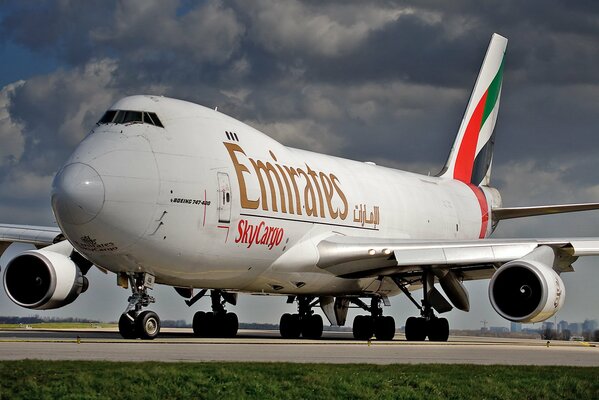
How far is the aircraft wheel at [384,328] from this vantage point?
30109 millimetres

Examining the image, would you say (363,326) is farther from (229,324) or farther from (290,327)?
(229,324)

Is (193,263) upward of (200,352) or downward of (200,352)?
upward

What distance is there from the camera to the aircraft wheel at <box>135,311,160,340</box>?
19750mm

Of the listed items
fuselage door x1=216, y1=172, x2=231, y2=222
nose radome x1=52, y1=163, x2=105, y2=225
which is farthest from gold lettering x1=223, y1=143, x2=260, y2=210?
nose radome x1=52, y1=163, x2=105, y2=225

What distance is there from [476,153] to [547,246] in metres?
15.0

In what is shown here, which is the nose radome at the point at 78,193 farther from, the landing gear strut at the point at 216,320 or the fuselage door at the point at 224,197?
the landing gear strut at the point at 216,320

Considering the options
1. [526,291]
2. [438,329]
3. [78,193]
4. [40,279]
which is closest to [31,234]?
[40,279]

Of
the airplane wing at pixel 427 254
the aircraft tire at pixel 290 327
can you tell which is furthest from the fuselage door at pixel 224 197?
the aircraft tire at pixel 290 327

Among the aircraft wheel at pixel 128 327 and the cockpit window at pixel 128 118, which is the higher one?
the cockpit window at pixel 128 118

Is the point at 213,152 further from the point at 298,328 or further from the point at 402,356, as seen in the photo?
the point at 298,328

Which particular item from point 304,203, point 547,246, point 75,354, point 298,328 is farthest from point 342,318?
point 75,354

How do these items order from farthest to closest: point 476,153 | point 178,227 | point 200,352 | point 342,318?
point 476,153, point 342,318, point 178,227, point 200,352

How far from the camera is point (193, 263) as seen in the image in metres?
21.8

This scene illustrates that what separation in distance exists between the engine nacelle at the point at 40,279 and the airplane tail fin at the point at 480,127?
18149mm
